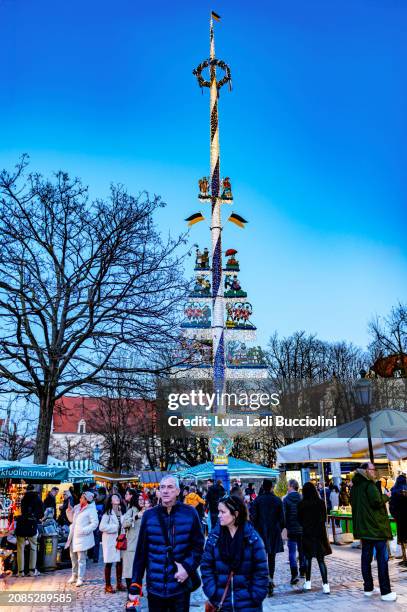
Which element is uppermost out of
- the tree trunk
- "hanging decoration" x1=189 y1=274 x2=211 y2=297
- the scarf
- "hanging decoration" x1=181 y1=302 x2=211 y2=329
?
"hanging decoration" x1=189 y1=274 x2=211 y2=297

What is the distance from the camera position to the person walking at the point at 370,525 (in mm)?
7846

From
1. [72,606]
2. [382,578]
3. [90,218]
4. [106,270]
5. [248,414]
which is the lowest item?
[72,606]

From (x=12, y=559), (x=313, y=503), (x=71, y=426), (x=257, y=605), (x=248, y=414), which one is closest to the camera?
(x=257, y=605)

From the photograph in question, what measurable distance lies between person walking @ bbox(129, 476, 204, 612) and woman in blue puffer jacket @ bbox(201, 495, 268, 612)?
8.6 inches

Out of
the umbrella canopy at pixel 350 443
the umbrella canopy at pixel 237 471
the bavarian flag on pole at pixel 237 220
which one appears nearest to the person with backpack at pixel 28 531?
the umbrella canopy at pixel 350 443

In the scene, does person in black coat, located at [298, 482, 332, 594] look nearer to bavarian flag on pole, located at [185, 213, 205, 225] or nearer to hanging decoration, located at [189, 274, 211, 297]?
hanging decoration, located at [189, 274, 211, 297]

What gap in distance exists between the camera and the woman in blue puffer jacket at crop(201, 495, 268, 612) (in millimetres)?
4172

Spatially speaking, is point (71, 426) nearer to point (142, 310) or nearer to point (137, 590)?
point (142, 310)

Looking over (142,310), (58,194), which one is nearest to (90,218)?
(58,194)

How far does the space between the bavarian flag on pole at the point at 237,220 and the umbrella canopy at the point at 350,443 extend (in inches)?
561

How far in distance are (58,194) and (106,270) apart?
2.71 m

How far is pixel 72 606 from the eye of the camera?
Result: 8.88 metres

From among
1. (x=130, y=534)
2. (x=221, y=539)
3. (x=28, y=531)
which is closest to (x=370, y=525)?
(x=130, y=534)

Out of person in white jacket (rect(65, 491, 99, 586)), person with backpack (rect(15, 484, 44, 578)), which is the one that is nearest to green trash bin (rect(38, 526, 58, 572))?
person with backpack (rect(15, 484, 44, 578))
